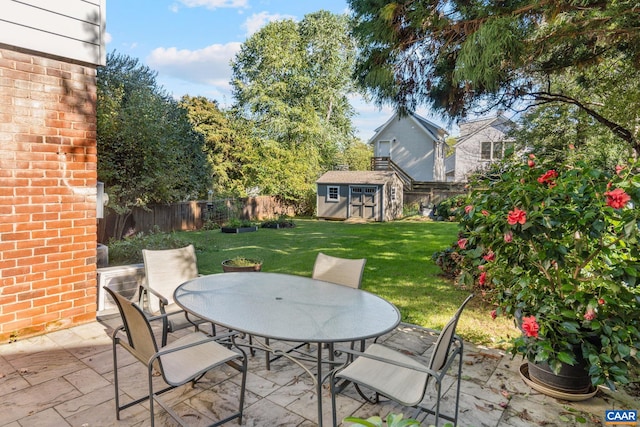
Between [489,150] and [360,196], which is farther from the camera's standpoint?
[489,150]

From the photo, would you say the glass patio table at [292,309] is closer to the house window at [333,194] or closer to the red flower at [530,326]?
the red flower at [530,326]

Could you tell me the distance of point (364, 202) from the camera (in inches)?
680

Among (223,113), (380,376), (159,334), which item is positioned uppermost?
(223,113)

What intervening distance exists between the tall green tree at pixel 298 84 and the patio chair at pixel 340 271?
15.9 m

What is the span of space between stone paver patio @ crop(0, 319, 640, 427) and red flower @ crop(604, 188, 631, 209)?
1413mm

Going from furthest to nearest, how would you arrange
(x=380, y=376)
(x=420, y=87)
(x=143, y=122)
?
(x=143, y=122) → (x=420, y=87) → (x=380, y=376)

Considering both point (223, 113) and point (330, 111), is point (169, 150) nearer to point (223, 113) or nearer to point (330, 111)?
point (223, 113)

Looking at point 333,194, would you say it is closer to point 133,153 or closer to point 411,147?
point 411,147

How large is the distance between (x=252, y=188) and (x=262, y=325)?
17.4 meters

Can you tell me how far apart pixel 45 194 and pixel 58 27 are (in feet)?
5.10

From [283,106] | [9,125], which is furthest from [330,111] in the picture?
[9,125]

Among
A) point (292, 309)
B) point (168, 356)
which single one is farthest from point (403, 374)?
point (168, 356)

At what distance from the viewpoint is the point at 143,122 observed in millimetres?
6238

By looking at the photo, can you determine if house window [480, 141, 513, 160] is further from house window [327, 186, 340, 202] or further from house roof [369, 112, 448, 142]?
house window [327, 186, 340, 202]
